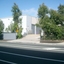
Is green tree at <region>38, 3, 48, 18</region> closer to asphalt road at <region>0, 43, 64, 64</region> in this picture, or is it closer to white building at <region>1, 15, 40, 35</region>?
white building at <region>1, 15, 40, 35</region>

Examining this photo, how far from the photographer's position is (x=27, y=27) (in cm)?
6219

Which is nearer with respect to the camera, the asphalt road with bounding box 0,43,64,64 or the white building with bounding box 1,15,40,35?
the asphalt road with bounding box 0,43,64,64

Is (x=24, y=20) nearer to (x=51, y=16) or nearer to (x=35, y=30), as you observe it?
(x=35, y=30)

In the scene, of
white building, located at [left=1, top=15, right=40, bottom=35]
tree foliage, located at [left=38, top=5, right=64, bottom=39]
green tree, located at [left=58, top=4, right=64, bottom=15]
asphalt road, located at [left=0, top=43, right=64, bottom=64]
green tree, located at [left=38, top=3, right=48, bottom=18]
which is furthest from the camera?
white building, located at [left=1, top=15, right=40, bottom=35]

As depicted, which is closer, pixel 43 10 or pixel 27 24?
pixel 43 10

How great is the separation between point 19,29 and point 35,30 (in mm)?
19368

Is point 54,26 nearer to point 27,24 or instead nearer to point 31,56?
point 31,56

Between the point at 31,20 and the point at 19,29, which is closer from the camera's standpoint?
the point at 19,29

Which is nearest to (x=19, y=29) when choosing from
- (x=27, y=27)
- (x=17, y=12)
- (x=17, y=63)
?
(x=17, y=12)

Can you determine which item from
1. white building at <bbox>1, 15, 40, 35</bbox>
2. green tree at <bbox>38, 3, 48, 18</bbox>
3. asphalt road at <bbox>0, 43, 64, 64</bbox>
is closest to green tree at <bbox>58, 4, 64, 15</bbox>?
green tree at <bbox>38, 3, 48, 18</bbox>

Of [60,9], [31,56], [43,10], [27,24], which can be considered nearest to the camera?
[31,56]

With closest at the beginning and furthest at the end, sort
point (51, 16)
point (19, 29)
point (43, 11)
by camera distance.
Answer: point (51, 16) < point (43, 11) < point (19, 29)

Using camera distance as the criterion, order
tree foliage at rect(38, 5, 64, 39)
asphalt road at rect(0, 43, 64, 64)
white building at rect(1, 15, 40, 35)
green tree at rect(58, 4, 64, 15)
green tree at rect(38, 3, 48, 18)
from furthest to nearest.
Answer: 1. white building at rect(1, 15, 40, 35)
2. green tree at rect(38, 3, 48, 18)
3. green tree at rect(58, 4, 64, 15)
4. tree foliage at rect(38, 5, 64, 39)
5. asphalt road at rect(0, 43, 64, 64)

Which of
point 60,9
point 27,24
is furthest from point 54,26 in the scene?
point 27,24
